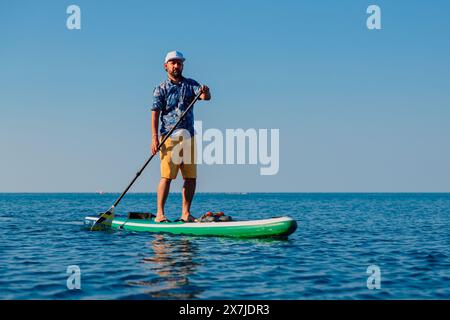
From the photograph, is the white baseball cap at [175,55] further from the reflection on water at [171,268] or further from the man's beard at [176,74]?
the reflection on water at [171,268]

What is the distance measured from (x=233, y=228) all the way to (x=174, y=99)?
340cm

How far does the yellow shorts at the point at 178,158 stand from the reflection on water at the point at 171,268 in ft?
5.15

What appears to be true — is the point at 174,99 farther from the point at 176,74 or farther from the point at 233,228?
the point at 233,228

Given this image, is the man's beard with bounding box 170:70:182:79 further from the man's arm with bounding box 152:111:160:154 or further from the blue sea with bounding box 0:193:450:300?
the blue sea with bounding box 0:193:450:300

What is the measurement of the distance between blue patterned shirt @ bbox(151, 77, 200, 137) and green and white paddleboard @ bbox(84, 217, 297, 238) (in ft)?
7.39

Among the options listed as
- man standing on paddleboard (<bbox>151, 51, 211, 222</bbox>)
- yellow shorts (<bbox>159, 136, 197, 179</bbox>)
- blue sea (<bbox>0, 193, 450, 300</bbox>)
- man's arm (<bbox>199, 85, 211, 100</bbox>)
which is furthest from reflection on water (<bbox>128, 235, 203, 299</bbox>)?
man's arm (<bbox>199, 85, 211, 100</bbox>)

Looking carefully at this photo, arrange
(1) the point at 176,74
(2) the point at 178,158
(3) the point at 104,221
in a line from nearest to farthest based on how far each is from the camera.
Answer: (2) the point at 178,158, (1) the point at 176,74, (3) the point at 104,221

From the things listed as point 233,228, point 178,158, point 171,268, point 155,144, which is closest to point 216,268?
point 171,268

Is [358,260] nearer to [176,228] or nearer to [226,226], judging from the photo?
[226,226]

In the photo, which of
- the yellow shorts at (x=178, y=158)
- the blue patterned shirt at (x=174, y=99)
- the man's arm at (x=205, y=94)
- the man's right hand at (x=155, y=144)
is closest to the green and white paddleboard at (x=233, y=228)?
the yellow shorts at (x=178, y=158)

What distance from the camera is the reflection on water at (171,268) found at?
6.60 meters

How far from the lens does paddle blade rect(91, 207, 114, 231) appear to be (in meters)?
14.4

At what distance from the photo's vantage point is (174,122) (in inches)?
483
